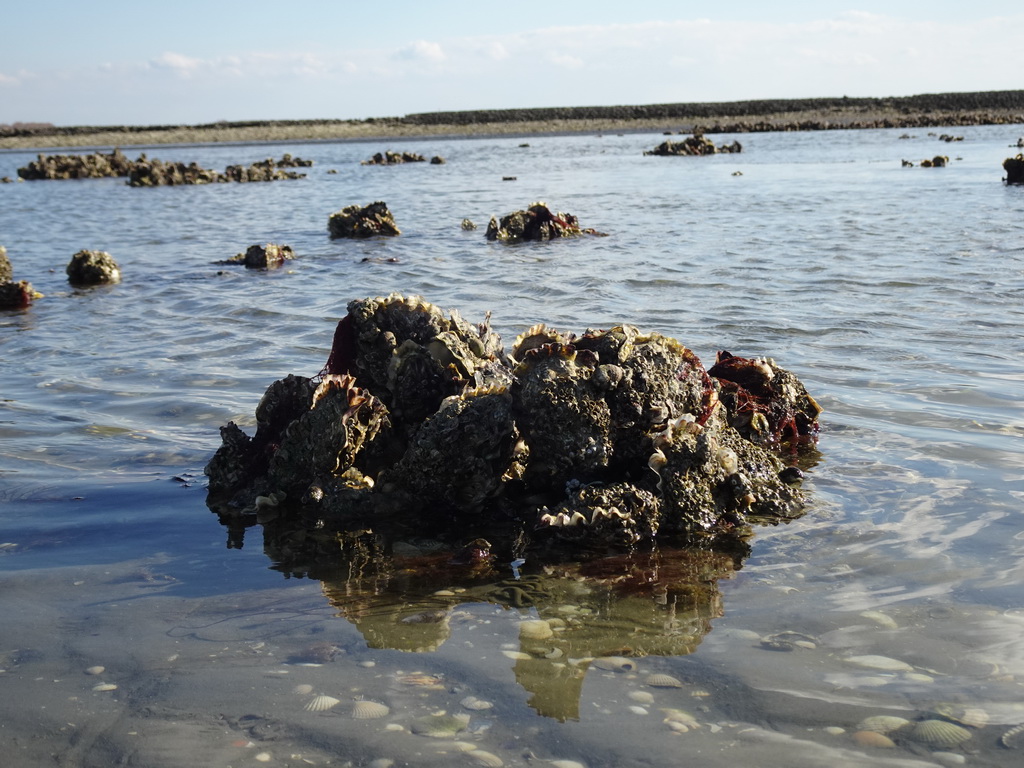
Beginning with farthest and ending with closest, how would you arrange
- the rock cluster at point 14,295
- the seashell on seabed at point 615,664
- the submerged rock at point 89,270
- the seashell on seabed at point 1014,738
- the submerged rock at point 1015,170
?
the submerged rock at point 1015,170
the submerged rock at point 89,270
the rock cluster at point 14,295
the seashell on seabed at point 615,664
the seashell on seabed at point 1014,738

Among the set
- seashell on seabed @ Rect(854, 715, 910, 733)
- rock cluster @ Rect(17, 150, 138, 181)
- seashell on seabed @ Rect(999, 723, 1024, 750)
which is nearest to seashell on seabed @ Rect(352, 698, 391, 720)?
seashell on seabed @ Rect(854, 715, 910, 733)

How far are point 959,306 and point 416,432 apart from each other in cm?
682

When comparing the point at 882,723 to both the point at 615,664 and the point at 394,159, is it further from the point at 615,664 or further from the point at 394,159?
the point at 394,159

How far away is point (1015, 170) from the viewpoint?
2269 centimetres

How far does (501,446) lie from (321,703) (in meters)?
1.91

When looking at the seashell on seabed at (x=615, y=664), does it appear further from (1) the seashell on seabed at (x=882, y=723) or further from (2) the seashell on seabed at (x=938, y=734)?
(2) the seashell on seabed at (x=938, y=734)

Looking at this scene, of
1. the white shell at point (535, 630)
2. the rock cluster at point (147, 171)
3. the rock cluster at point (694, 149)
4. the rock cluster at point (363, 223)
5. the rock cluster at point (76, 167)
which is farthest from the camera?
the rock cluster at point (694, 149)

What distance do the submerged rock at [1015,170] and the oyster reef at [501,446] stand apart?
2104cm

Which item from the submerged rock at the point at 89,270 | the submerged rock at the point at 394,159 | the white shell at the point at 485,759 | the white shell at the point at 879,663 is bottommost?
the white shell at the point at 485,759

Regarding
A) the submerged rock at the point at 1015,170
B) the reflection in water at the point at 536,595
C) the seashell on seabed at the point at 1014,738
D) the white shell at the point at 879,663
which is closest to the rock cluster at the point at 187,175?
the submerged rock at the point at 1015,170

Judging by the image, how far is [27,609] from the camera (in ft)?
12.6

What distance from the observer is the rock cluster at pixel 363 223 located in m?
17.9

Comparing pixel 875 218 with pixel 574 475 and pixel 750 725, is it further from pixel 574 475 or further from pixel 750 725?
pixel 750 725

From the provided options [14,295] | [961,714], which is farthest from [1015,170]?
[961,714]
